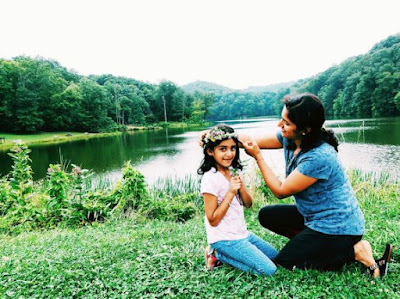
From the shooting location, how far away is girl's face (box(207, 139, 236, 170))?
2305 millimetres

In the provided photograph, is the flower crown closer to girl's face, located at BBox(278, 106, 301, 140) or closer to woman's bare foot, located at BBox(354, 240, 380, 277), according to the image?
girl's face, located at BBox(278, 106, 301, 140)

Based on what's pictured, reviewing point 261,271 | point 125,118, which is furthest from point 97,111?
point 261,271

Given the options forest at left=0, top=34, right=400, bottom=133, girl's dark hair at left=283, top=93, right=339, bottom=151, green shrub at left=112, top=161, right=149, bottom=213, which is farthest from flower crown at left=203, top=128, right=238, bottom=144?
forest at left=0, top=34, right=400, bottom=133

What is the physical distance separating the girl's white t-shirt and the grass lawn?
306mm

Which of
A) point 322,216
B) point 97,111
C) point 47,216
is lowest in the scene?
point 47,216

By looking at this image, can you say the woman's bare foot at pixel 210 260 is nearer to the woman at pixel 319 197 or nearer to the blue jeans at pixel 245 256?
the blue jeans at pixel 245 256

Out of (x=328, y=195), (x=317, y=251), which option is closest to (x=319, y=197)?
(x=328, y=195)

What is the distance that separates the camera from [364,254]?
2.12 metres

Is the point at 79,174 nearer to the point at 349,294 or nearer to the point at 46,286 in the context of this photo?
the point at 46,286

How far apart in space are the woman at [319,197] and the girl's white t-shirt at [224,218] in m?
0.38

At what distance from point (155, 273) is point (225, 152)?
4.04 feet

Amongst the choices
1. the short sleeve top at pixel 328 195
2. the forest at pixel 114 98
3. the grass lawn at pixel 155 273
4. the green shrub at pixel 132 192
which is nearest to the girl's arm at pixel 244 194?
the short sleeve top at pixel 328 195

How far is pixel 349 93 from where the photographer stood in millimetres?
52219

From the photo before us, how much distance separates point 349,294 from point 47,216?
15.0ft
